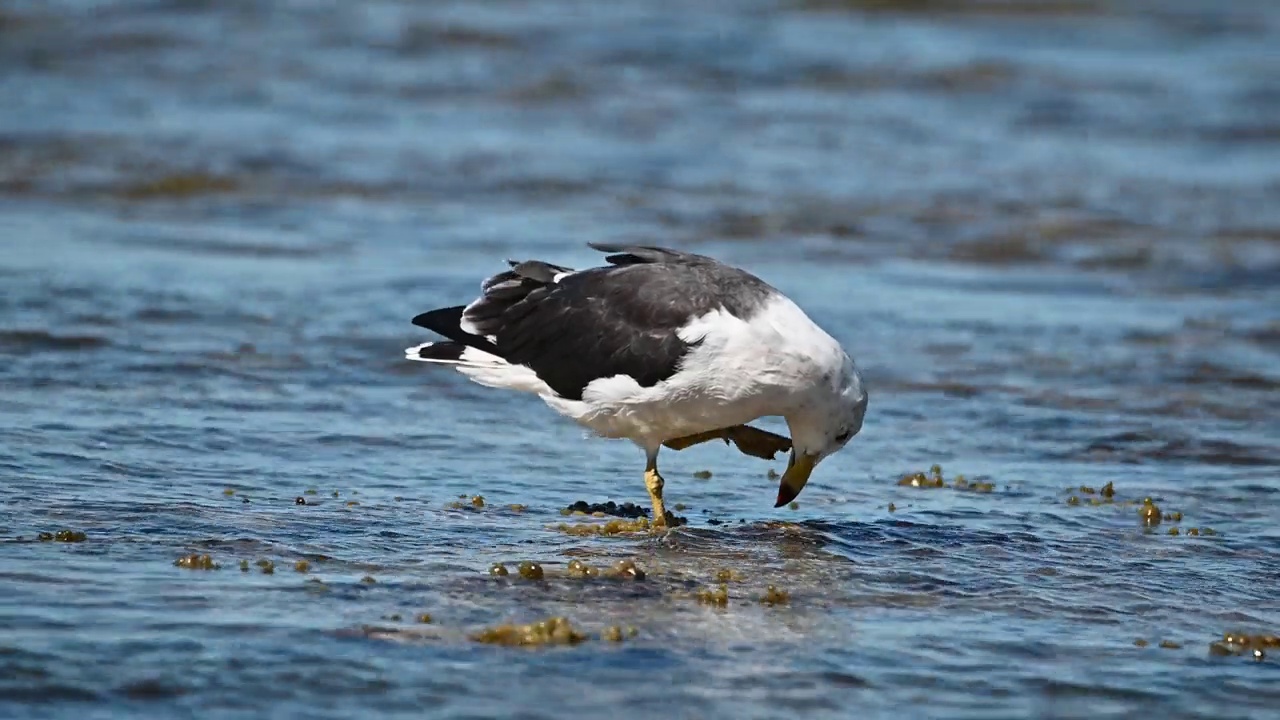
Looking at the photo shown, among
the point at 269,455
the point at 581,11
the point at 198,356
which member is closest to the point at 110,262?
the point at 198,356

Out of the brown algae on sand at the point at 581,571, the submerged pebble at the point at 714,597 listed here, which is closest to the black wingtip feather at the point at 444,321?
the brown algae on sand at the point at 581,571

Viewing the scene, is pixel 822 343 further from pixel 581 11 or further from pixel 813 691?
pixel 581 11

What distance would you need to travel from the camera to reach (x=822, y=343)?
6.75 metres

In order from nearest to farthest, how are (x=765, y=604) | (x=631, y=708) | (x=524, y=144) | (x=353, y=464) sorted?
(x=631, y=708)
(x=765, y=604)
(x=353, y=464)
(x=524, y=144)

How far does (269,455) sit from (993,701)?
12.6 ft

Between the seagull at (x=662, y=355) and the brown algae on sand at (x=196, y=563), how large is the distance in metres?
1.78

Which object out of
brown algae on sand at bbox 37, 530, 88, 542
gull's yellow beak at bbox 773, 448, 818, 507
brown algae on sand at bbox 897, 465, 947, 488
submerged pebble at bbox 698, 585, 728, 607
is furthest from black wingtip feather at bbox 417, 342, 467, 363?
brown algae on sand at bbox 897, 465, 947, 488

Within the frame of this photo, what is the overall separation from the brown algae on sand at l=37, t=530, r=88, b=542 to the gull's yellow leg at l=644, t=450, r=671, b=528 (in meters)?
2.22

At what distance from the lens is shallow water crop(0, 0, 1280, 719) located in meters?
5.32

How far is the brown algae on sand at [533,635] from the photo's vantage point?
536cm

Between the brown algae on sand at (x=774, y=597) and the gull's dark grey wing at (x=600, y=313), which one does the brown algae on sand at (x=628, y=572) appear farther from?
the gull's dark grey wing at (x=600, y=313)

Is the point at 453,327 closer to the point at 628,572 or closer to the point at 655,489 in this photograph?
the point at 655,489

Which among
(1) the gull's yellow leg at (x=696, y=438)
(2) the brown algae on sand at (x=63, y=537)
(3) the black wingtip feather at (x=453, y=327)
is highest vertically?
(3) the black wingtip feather at (x=453, y=327)

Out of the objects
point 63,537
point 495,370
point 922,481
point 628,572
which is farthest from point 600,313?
point 63,537
